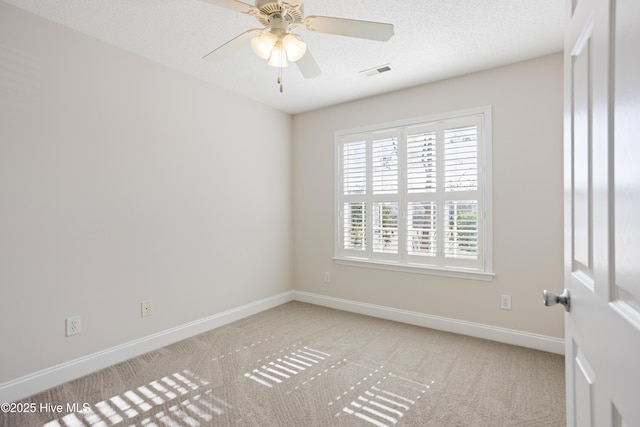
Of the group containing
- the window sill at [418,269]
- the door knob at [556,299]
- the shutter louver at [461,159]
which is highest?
the shutter louver at [461,159]

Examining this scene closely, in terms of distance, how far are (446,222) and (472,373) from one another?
55.2 inches

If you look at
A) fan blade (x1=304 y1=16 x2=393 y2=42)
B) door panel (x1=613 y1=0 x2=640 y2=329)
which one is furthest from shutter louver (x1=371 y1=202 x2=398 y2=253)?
door panel (x1=613 y1=0 x2=640 y2=329)

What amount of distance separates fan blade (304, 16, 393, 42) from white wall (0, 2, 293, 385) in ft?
6.20

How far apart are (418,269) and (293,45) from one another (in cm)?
258

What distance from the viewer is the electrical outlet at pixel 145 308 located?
284cm

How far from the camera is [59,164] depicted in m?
2.35

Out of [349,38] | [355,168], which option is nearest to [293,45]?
[349,38]

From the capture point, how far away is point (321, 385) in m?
2.30

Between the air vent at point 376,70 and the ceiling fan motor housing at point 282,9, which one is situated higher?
the air vent at point 376,70

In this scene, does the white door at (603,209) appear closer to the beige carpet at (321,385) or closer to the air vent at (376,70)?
the beige carpet at (321,385)

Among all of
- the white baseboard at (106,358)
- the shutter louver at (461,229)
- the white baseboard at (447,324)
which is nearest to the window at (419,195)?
the shutter louver at (461,229)

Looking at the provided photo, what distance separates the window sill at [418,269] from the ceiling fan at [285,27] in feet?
7.73

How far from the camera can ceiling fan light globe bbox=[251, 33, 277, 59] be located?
1.69 meters

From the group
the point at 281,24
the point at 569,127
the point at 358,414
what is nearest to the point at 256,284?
the point at 358,414
